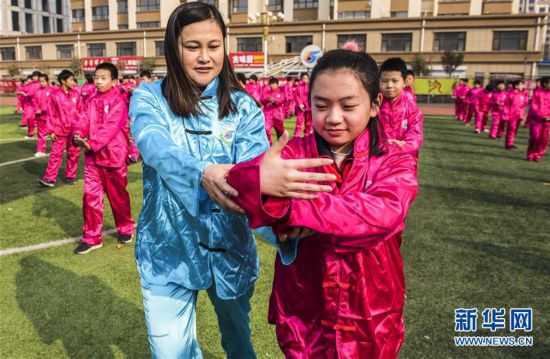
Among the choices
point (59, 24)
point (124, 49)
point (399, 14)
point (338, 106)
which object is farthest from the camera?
point (59, 24)

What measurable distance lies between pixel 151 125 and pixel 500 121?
52.9 feet

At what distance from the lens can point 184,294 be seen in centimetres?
217

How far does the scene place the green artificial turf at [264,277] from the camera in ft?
11.1

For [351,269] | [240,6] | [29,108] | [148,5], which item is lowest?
[351,269]

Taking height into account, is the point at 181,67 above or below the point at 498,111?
above

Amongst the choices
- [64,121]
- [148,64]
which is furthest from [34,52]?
A: [64,121]

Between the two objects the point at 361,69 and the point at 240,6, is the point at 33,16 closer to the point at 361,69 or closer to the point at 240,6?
the point at 240,6

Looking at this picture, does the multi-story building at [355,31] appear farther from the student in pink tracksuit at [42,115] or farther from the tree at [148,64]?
the student in pink tracksuit at [42,115]

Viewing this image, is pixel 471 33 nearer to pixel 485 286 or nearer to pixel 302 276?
pixel 485 286

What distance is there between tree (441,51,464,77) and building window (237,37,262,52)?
1765 centimetres

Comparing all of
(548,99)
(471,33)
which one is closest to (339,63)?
(548,99)

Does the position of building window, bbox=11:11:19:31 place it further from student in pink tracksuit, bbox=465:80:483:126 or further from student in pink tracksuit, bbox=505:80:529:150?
student in pink tracksuit, bbox=505:80:529:150

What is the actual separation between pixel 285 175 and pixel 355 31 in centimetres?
4441

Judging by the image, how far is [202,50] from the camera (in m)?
2.10
